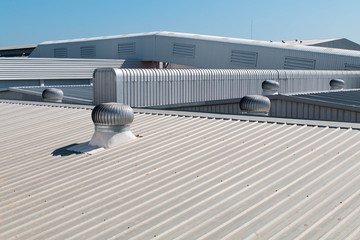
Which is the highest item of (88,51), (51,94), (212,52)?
(212,52)

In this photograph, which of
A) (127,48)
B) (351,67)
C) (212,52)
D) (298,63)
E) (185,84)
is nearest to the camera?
(185,84)

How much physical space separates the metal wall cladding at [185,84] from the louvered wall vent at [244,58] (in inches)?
423

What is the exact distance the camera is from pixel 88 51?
52.1m

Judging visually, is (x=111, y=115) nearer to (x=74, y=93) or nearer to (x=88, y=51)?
(x=74, y=93)

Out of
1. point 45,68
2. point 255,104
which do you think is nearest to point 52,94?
point 255,104

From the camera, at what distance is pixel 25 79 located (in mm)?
37125

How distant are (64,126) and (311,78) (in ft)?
65.3

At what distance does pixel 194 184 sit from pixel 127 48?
4357cm

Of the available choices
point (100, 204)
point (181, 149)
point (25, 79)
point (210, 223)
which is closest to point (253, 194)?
point (210, 223)

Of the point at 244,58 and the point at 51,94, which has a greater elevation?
the point at 244,58

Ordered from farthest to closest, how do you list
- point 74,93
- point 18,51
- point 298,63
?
point 18,51 < point 298,63 < point 74,93

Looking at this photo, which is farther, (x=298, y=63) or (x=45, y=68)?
(x=45, y=68)

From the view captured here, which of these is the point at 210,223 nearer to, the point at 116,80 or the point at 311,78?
the point at 116,80

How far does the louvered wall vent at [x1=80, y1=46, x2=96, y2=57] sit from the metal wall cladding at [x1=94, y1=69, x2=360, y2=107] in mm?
30433
